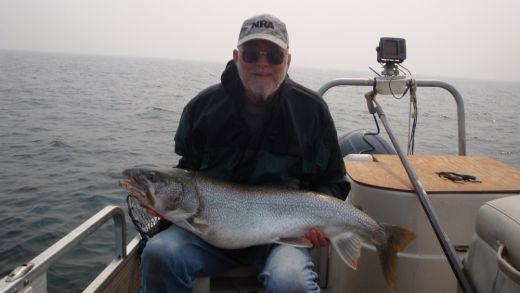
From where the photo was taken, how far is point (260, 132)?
349cm

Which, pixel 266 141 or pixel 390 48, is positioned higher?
pixel 390 48

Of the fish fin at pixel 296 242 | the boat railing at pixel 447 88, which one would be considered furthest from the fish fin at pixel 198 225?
the boat railing at pixel 447 88

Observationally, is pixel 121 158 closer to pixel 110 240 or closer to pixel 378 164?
pixel 110 240

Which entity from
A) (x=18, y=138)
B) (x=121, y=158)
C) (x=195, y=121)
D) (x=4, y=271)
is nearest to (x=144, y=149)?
(x=121, y=158)

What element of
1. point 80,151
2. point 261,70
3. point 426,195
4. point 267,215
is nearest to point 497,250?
point 426,195

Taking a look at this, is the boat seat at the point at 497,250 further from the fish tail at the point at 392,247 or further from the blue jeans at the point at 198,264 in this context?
the blue jeans at the point at 198,264

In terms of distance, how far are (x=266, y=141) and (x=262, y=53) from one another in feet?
2.22

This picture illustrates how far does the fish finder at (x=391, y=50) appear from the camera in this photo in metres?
4.84

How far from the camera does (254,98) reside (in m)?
3.57

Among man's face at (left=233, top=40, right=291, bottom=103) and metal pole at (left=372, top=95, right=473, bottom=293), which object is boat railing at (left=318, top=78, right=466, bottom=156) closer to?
man's face at (left=233, top=40, right=291, bottom=103)

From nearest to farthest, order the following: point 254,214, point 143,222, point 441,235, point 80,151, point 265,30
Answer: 1. point 441,235
2. point 254,214
3. point 265,30
4. point 143,222
5. point 80,151

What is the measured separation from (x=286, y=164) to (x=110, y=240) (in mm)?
5282

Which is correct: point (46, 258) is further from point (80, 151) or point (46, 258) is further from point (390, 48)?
point (80, 151)

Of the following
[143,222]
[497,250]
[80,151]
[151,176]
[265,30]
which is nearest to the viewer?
[497,250]
